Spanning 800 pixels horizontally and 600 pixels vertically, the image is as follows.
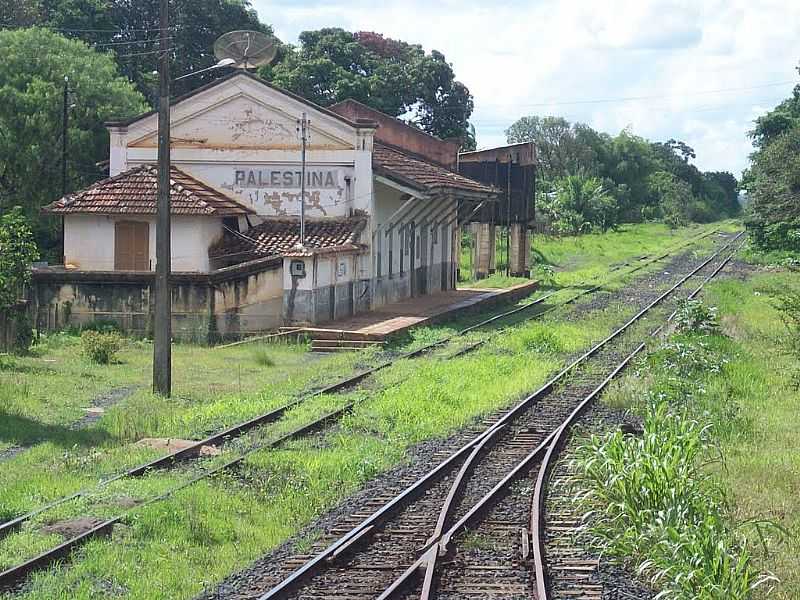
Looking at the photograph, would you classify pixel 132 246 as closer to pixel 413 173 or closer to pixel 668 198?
pixel 413 173

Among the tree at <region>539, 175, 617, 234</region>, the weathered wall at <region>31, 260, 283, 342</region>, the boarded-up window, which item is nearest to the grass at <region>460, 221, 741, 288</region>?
the tree at <region>539, 175, 617, 234</region>

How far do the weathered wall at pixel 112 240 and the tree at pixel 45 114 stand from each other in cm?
1210

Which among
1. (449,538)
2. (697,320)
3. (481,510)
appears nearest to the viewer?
(449,538)

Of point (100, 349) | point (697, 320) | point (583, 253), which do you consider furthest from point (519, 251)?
point (100, 349)

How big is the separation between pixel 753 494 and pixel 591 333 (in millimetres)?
15599

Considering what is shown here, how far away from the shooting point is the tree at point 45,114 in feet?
130

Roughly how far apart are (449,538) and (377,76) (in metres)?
55.7

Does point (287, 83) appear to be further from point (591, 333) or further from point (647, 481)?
point (647, 481)

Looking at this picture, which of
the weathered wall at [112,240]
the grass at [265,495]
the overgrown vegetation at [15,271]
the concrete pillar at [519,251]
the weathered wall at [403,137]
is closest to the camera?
the grass at [265,495]

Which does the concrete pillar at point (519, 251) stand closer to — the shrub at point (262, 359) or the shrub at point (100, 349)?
the shrub at point (262, 359)

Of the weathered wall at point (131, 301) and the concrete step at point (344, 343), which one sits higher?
the weathered wall at point (131, 301)

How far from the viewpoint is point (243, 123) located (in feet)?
99.2

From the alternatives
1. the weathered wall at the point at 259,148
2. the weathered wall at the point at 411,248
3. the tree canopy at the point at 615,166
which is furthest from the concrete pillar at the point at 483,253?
the tree canopy at the point at 615,166

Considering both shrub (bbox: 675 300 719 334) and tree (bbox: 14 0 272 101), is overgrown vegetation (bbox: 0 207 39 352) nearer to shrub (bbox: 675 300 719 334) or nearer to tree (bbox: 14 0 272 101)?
shrub (bbox: 675 300 719 334)
